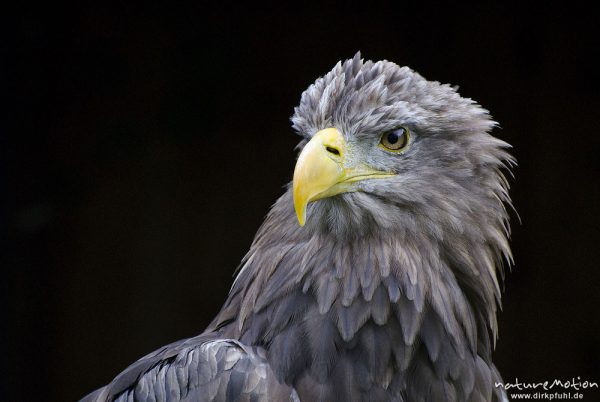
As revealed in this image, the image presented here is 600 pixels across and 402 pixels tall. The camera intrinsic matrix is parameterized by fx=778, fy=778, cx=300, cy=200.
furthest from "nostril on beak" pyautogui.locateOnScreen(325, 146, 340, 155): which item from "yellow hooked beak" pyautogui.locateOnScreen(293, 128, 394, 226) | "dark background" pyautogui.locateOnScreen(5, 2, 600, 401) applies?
"dark background" pyautogui.locateOnScreen(5, 2, 600, 401)

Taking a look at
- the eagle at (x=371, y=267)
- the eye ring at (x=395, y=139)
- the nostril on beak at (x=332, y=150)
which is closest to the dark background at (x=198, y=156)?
the eagle at (x=371, y=267)

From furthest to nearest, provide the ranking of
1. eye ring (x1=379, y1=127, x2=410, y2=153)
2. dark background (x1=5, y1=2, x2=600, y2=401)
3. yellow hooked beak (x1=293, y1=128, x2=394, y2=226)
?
dark background (x1=5, y1=2, x2=600, y2=401), eye ring (x1=379, y1=127, x2=410, y2=153), yellow hooked beak (x1=293, y1=128, x2=394, y2=226)

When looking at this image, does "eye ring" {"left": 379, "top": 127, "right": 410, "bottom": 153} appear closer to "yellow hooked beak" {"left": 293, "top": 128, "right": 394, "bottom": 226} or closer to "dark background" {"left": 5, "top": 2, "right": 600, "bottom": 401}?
"yellow hooked beak" {"left": 293, "top": 128, "right": 394, "bottom": 226}

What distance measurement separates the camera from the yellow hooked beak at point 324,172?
2.40 metres

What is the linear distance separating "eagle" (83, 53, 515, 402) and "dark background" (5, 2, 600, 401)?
10.1 feet

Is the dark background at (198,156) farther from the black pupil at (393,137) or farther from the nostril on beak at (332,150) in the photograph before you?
the nostril on beak at (332,150)

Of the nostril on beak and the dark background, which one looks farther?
the dark background

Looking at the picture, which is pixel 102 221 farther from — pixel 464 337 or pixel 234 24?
pixel 464 337

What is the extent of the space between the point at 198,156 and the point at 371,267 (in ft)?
11.7

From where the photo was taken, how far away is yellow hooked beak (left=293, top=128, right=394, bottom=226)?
2398mm

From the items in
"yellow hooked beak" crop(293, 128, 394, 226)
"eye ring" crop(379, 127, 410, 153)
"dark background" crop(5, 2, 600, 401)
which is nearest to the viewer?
"yellow hooked beak" crop(293, 128, 394, 226)

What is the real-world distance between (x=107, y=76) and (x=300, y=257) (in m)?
3.62

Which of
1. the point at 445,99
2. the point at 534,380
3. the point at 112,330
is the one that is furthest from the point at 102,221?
the point at 445,99

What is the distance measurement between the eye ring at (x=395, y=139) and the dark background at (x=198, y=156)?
3.19 meters
